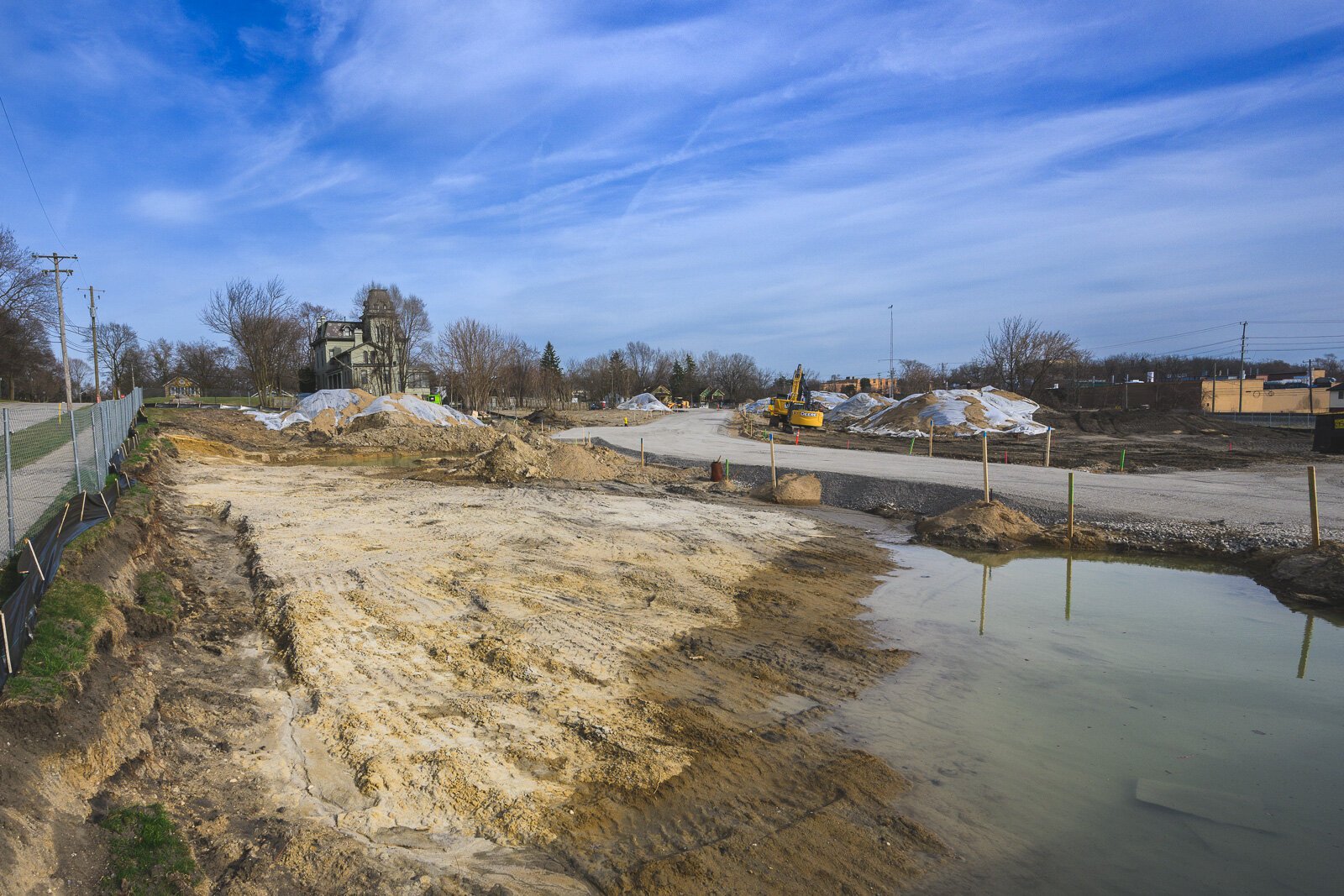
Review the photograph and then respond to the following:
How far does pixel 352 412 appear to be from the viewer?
41188 mm

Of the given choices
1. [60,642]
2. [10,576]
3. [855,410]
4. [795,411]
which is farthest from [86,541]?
Result: [855,410]

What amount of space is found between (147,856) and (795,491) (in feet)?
55.8

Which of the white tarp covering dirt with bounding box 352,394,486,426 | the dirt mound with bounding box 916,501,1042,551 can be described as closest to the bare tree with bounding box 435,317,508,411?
the white tarp covering dirt with bounding box 352,394,486,426

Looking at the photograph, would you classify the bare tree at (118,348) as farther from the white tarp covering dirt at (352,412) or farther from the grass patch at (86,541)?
Answer: the grass patch at (86,541)

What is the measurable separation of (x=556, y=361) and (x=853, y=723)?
10546 cm

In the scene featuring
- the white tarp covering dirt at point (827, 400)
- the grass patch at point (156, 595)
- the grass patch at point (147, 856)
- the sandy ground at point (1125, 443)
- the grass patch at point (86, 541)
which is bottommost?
the sandy ground at point (1125, 443)

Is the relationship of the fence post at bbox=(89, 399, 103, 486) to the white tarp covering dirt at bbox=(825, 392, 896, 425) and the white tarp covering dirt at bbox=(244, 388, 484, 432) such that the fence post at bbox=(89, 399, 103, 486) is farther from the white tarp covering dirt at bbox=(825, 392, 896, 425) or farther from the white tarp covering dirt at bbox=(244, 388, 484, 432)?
the white tarp covering dirt at bbox=(825, 392, 896, 425)

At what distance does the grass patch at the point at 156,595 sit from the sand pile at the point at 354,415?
97.7ft

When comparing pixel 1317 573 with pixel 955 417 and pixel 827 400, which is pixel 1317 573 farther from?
pixel 827 400

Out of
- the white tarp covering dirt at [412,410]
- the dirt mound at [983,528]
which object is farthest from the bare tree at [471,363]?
the dirt mound at [983,528]

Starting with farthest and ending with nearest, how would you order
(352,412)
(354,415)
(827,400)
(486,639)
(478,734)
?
(827,400)
(352,412)
(354,415)
(486,639)
(478,734)

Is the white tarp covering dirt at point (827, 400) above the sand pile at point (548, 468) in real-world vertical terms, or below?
above

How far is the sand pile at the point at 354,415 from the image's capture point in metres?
38.3

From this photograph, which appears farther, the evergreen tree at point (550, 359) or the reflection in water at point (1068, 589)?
the evergreen tree at point (550, 359)
